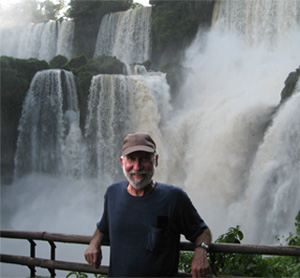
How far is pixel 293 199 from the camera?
29.9 ft

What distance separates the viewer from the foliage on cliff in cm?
2431

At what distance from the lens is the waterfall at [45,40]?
24.5 metres

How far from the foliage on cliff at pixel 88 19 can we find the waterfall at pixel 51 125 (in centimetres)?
871

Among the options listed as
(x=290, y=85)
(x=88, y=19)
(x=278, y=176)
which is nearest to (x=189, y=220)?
(x=278, y=176)

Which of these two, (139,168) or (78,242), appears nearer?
(139,168)

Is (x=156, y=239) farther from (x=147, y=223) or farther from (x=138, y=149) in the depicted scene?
(x=138, y=149)

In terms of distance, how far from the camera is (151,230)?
83.3 inches

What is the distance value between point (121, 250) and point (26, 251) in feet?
34.2

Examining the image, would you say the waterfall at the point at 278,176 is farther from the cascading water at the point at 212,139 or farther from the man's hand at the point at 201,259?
the man's hand at the point at 201,259

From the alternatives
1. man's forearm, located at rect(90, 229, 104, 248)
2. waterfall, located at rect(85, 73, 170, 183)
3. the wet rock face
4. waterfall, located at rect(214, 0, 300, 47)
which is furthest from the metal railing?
waterfall, located at rect(214, 0, 300, 47)

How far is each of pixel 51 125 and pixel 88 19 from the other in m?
11.0

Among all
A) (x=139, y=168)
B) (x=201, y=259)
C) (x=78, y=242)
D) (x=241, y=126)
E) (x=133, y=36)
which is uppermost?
(x=133, y=36)

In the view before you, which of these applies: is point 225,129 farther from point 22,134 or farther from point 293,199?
point 22,134

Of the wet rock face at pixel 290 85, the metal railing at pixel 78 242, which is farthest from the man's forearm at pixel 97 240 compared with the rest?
the wet rock face at pixel 290 85
